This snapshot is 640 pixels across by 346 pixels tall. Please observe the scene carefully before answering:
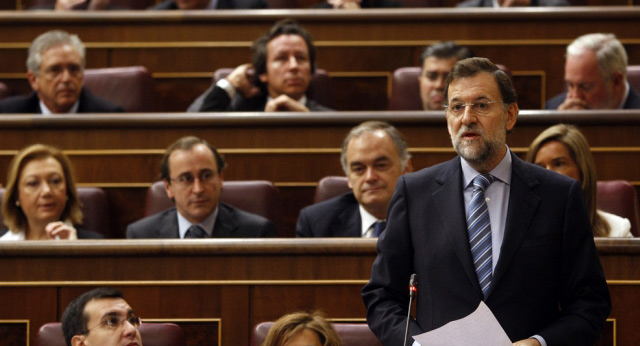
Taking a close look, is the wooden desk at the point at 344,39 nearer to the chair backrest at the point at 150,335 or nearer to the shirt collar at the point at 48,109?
the shirt collar at the point at 48,109

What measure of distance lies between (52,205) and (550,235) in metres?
0.98

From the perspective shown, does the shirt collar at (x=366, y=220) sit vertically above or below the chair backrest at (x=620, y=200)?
below

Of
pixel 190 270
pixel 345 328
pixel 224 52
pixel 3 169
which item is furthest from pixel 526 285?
pixel 224 52

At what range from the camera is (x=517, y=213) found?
2.90ft

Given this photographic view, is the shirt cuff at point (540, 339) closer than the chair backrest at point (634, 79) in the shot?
Yes

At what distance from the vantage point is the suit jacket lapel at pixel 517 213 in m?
0.87

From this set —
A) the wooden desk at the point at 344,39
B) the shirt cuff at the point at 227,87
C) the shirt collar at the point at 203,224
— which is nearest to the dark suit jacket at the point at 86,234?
the shirt collar at the point at 203,224

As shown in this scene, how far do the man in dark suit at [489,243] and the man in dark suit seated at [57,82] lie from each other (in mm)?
1146

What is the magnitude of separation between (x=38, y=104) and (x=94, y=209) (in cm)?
40

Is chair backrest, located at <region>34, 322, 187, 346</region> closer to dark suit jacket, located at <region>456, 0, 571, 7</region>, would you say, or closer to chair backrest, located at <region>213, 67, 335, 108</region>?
chair backrest, located at <region>213, 67, 335, 108</region>

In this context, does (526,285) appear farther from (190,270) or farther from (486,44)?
(486,44)

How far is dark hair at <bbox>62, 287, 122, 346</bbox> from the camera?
1215mm

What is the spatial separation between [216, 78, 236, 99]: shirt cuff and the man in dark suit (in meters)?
1.04

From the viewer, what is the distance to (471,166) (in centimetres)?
91
